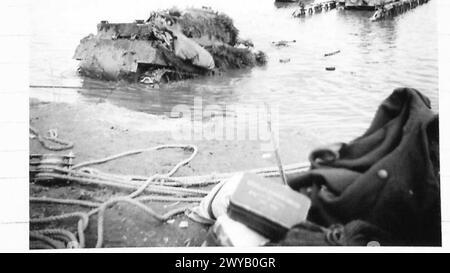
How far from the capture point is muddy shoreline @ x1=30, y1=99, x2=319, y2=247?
1.50m

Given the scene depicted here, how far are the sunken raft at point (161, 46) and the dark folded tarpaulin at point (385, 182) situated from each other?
1.82 feet

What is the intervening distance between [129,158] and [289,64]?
747 millimetres

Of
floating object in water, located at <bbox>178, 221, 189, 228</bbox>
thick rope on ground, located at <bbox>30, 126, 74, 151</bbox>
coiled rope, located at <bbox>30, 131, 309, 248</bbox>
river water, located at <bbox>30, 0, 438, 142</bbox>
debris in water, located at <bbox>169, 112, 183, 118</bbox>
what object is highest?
river water, located at <bbox>30, 0, 438, 142</bbox>

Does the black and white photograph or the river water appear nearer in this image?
the black and white photograph

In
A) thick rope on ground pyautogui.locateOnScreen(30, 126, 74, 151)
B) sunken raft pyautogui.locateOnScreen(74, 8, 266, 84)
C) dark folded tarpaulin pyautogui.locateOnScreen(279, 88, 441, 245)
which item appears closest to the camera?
dark folded tarpaulin pyautogui.locateOnScreen(279, 88, 441, 245)

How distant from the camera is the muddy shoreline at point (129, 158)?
4.92 feet

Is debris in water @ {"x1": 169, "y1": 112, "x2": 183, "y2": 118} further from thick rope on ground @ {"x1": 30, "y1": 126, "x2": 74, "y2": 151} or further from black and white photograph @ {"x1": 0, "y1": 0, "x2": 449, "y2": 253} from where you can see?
thick rope on ground @ {"x1": 30, "y1": 126, "x2": 74, "y2": 151}

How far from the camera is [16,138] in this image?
1603mm

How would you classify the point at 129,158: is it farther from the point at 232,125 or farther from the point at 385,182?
the point at 385,182

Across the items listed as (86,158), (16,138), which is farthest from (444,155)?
(16,138)

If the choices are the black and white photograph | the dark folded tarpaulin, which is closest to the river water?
the black and white photograph

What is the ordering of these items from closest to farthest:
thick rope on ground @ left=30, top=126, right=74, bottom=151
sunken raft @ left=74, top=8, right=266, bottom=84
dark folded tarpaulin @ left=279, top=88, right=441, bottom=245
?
dark folded tarpaulin @ left=279, top=88, right=441, bottom=245 < thick rope on ground @ left=30, top=126, right=74, bottom=151 < sunken raft @ left=74, top=8, right=266, bottom=84

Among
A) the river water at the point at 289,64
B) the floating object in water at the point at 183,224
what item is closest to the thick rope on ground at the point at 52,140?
the river water at the point at 289,64
